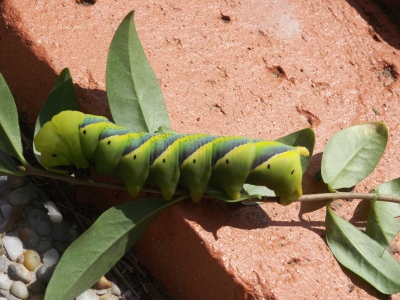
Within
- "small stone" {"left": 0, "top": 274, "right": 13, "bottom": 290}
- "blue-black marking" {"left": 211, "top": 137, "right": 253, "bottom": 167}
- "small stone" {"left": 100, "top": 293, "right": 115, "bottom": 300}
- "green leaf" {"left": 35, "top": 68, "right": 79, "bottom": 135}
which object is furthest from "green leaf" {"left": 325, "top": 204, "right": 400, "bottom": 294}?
"small stone" {"left": 0, "top": 274, "right": 13, "bottom": 290}

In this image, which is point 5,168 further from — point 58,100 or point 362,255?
point 362,255

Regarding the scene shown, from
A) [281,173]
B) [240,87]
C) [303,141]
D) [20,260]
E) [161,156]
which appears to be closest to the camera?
[161,156]

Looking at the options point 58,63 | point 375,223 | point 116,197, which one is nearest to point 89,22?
point 58,63

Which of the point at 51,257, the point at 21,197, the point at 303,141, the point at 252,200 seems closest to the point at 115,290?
the point at 51,257

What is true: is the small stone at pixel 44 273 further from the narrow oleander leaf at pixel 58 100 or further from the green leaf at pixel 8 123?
the narrow oleander leaf at pixel 58 100

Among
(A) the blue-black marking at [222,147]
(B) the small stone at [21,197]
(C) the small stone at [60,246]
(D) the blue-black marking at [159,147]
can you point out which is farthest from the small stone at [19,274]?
(A) the blue-black marking at [222,147]

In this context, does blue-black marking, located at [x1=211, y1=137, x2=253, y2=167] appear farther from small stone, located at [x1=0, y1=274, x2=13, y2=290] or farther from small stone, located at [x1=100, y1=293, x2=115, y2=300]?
small stone, located at [x1=0, y1=274, x2=13, y2=290]
